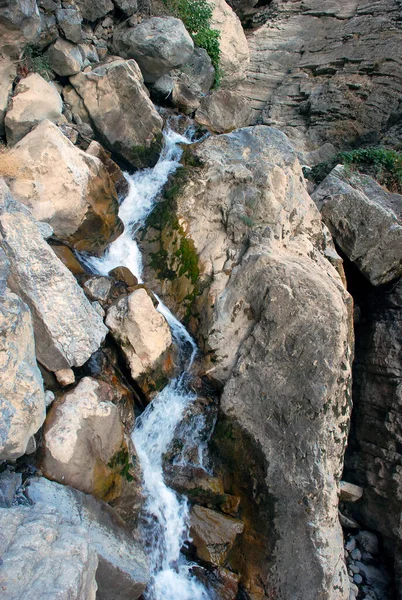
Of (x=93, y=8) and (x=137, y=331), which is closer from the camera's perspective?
(x=137, y=331)

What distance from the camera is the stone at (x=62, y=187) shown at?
6.71 meters

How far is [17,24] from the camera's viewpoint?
20.9ft

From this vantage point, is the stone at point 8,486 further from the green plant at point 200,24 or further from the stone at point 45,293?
the green plant at point 200,24

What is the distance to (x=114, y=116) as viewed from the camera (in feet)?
Answer: 30.0

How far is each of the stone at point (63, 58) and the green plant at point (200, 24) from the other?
6.02 m

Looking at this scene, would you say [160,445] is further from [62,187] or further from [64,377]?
[62,187]

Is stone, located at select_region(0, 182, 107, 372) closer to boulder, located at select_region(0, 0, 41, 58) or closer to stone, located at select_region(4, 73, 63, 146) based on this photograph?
stone, located at select_region(4, 73, 63, 146)

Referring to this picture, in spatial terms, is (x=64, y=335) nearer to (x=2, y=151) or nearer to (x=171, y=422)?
(x=171, y=422)

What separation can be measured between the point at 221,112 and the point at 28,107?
619cm

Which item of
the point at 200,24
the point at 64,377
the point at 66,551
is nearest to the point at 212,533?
the point at 64,377

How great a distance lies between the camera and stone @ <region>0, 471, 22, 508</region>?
434cm

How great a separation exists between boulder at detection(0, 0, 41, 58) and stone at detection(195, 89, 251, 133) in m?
5.57

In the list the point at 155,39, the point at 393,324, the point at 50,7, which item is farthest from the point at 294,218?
the point at 50,7

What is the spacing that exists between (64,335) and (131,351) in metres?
1.31
